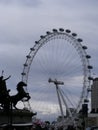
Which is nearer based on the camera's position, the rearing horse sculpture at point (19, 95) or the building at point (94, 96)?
the rearing horse sculpture at point (19, 95)

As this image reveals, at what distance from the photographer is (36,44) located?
269 feet

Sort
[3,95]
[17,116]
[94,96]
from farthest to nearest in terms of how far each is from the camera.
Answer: [94,96]
[17,116]
[3,95]

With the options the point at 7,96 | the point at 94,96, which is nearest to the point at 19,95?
the point at 7,96

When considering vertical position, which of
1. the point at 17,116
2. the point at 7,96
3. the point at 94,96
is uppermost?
the point at 94,96

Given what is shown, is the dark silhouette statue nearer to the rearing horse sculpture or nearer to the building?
the rearing horse sculpture

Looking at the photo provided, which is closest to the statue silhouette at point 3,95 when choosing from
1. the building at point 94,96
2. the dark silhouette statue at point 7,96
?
the dark silhouette statue at point 7,96

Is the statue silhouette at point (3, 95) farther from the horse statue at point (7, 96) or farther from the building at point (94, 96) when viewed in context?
the building at point (94, 96)

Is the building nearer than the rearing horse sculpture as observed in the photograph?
No

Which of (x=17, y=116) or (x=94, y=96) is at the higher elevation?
(x=94, y=96)

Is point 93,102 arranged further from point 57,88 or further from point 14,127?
point 14,127

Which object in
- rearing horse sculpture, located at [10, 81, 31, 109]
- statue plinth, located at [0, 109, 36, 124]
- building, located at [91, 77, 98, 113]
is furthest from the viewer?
building, located at [91, 77, 98, 113]

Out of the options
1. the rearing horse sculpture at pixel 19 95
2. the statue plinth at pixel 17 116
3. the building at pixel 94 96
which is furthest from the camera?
the building at pixel 94 96

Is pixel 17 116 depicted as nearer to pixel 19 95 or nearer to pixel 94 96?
pixel 19 95

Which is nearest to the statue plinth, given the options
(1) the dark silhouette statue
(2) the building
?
(1) the dark silhouette statue
